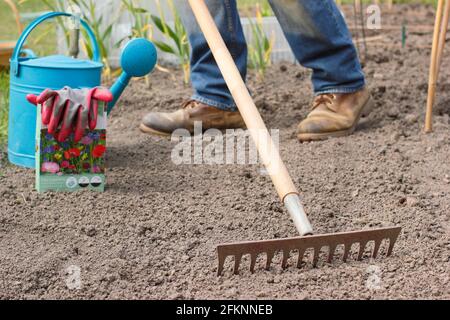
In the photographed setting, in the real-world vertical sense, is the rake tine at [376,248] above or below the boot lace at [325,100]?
below

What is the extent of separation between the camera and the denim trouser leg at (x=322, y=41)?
307 cm

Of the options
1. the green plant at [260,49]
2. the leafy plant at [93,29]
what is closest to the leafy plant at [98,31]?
the leafy plant at [93,29]

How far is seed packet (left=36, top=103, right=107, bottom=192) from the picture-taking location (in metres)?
2.62

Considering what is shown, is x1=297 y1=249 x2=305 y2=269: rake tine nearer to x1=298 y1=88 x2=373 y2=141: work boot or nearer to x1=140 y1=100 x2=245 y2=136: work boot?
x1=298 y1=88 x2=373 y2=141: work boot

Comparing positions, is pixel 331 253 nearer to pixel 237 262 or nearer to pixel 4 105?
pixel 237 262

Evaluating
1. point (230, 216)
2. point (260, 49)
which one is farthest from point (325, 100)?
point (230, 216)

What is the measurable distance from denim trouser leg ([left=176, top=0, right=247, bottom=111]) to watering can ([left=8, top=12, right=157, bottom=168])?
429 millimetres

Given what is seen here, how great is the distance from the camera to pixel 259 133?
2291 millimetres

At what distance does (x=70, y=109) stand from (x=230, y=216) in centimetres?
58

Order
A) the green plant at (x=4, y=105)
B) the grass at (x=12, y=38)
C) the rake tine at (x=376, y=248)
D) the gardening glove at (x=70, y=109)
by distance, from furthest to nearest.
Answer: the grass at (x=12, y=38) → the green plant at (x=4, y=105) → the gardening glove at (x=70, y=109) → the rake tine at (x=376, y=248)

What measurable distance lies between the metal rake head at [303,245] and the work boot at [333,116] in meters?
1.13

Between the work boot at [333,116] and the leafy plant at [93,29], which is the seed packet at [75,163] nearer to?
the work boot at [333,116]

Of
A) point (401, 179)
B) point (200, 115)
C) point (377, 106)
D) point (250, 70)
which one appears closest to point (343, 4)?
point (250, 70)
